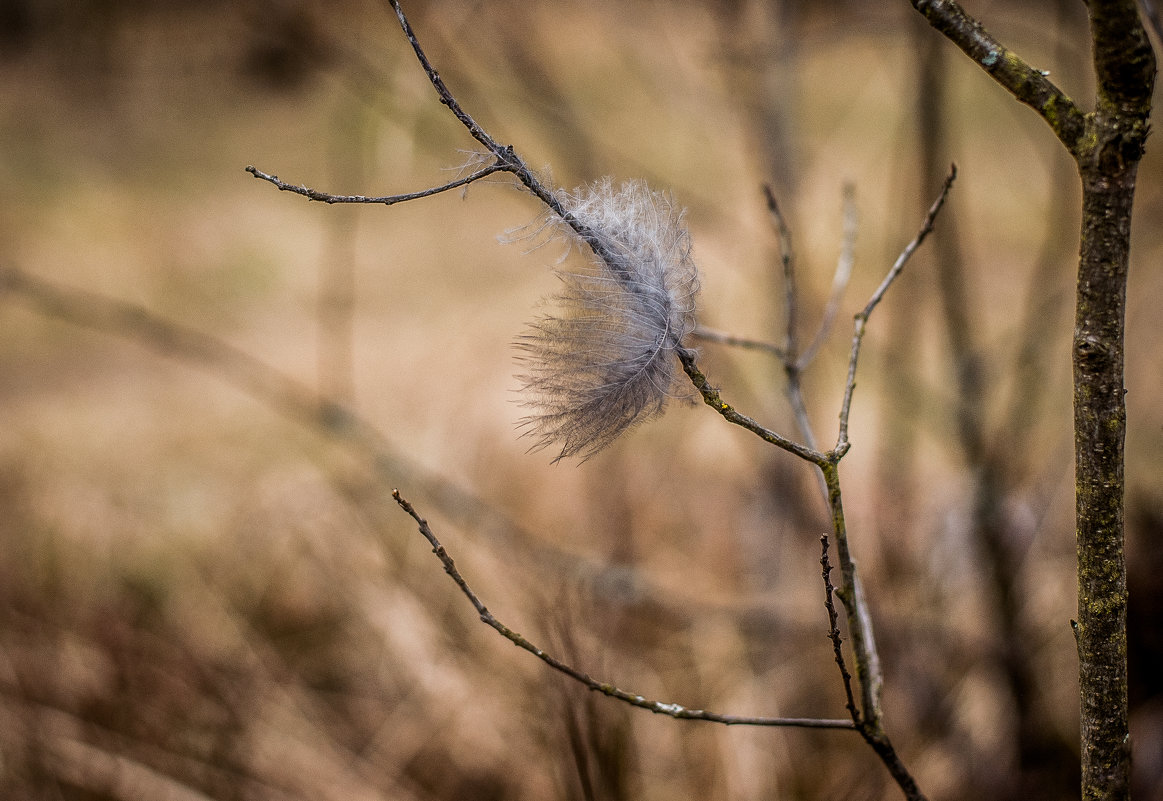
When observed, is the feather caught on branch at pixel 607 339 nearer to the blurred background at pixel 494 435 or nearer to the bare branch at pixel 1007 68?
the blurred background at pixel 494 435

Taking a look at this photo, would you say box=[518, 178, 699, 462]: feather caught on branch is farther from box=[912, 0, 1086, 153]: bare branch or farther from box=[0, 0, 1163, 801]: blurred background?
box=[912, 0, 1086, 153]: bare branch

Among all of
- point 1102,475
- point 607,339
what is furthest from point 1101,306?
point 607,339

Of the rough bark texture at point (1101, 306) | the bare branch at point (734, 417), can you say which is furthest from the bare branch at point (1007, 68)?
the bare branch at point (734, 417)

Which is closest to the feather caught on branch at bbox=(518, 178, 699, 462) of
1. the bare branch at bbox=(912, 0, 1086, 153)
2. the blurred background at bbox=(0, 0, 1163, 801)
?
the blurred background at bbox=(0, 0, 1163, 801)

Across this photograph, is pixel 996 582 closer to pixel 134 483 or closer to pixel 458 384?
pixel 458 384

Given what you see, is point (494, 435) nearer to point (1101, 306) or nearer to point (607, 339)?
point (607, 339)

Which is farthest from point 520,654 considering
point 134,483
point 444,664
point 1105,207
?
point 134,483

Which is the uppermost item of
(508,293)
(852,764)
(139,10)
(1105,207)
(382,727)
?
(139,10)
